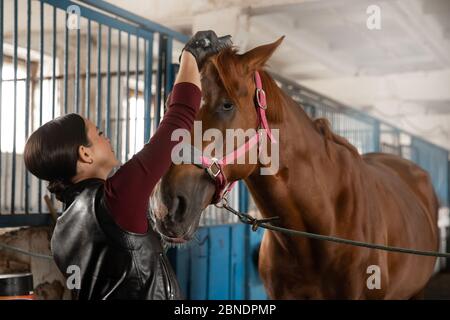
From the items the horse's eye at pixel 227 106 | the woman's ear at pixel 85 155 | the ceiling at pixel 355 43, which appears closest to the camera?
the woman's ear at pixel 85 155

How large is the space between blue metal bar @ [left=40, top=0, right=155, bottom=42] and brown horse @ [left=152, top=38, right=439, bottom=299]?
689mm

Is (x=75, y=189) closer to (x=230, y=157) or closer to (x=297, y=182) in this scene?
(x=230, y=157)

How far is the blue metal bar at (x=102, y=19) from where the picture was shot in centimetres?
158

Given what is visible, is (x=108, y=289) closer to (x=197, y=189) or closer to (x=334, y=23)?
(x=197, y=189)

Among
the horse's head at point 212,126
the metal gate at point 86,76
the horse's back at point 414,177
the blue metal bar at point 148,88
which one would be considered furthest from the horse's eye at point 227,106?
the horse's back at point 414,177

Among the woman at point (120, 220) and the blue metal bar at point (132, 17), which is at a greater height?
the blue metal bar at point (132, 17)

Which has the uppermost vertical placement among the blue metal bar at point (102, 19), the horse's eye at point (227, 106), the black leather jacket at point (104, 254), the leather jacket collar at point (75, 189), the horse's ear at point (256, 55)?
the blue metal bar at point (102, 19)

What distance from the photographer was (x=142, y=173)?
0.78 meters

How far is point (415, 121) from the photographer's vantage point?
9852 millimetres

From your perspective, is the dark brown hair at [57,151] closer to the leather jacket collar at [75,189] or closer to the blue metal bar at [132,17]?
the leather jacket collar at [75,189]

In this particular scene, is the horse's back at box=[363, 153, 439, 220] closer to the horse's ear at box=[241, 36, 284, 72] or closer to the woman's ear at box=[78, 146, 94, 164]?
the horse's ear at box=[241, 36, 284, 72]

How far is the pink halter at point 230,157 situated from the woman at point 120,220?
0.95ft

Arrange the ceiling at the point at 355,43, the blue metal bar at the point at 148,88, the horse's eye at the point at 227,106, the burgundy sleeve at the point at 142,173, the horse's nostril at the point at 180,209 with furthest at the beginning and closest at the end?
the ceiling at the point at 355,43, the blue metal bar at the point at 148,88, the horse's eye at the point at 227,106, the horse's nostril at the point at 180,209, the burgundy sleeve at the point at 142,173
